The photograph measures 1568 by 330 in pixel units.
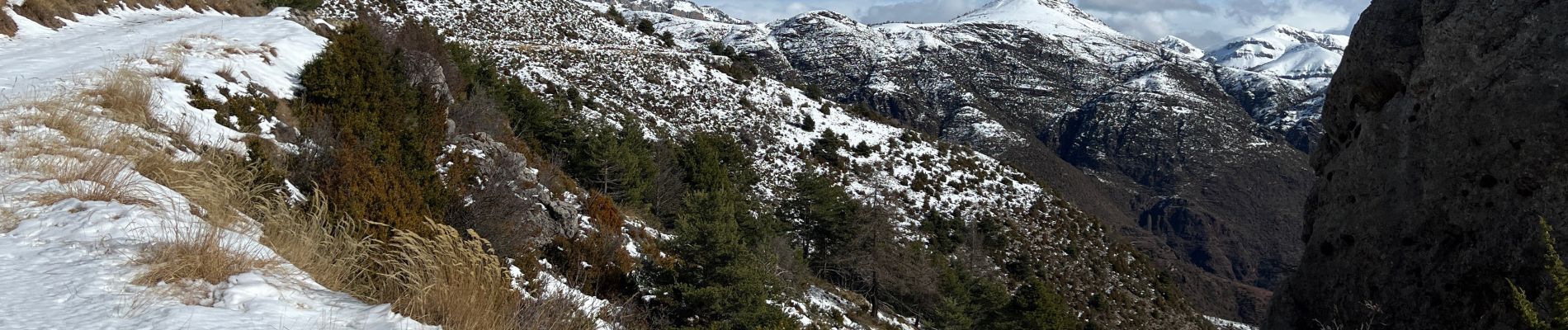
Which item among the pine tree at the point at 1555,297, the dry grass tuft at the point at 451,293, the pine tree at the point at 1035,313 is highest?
the pine tree at the point at 1555,297

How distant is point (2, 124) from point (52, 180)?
1.83m

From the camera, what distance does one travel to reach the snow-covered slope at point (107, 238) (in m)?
2.71

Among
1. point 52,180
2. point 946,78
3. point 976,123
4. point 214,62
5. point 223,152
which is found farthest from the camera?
point 946,78

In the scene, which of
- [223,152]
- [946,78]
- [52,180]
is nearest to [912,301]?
[223,152]

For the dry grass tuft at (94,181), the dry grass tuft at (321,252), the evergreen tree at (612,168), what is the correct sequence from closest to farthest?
1. the dry grass tuft at (321,252)
2. the dry grass tuft at (94,181)
3. the evergreen tree at (612,168)

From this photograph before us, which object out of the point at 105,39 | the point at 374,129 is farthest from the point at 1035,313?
the point at 105,39

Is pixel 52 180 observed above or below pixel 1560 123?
below

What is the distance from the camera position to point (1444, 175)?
487 cm

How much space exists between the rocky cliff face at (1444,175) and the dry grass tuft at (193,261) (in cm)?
633

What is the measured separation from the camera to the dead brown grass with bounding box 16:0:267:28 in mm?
11859

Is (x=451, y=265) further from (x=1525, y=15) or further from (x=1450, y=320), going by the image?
(x=1525, y=15)

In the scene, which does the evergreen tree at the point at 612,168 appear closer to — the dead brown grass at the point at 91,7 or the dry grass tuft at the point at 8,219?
the dead brown grass at the point at 91,7

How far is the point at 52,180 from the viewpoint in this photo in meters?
4.15

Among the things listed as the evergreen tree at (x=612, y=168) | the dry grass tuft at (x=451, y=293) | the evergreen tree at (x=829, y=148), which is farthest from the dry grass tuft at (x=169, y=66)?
the evergreen tree at (x=829, y=148)
